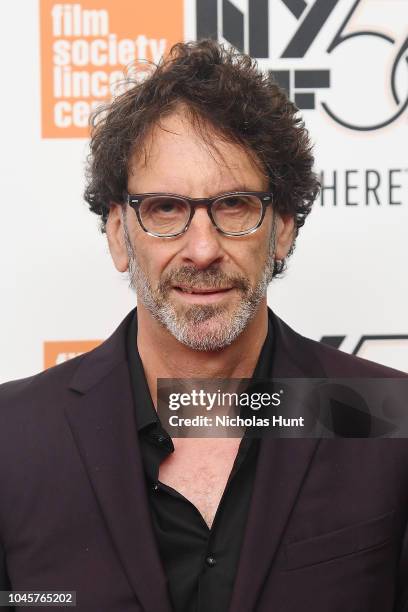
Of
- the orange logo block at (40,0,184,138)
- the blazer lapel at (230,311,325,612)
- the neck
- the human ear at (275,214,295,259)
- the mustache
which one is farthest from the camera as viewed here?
the orange logo block at (40,0,184,138)

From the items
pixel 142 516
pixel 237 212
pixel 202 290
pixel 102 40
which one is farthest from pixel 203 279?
pixel 102 40

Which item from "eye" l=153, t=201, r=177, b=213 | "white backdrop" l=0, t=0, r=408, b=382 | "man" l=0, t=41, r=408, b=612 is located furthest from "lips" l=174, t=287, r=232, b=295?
"white backdrop" l=0, t=0, r=408, b=382

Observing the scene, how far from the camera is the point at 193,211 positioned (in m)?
1.38

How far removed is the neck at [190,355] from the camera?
150 centimetres

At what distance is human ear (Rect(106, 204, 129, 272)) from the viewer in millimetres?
1589

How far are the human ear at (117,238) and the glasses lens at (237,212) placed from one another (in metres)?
0.24

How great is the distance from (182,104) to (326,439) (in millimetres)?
629

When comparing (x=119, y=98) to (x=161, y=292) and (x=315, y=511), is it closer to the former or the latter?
(x=161, y=292)

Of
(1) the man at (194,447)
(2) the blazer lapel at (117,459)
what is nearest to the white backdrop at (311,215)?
(1) the man at (194,447)

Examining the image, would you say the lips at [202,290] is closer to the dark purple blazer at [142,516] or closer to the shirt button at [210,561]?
the dark purple blazer at [142,516]

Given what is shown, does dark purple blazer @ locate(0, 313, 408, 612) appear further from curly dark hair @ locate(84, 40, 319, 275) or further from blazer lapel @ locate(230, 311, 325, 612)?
curly dark hair @ locate(84, 40, 319, 275)

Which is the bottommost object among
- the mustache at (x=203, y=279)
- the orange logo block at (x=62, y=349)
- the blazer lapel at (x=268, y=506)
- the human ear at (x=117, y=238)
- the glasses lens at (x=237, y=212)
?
the blazer lapel at (x=268, y=506)

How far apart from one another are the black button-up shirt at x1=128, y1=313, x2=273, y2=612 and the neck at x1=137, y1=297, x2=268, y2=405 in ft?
0.37

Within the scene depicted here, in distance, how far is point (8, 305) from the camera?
1.97 m
